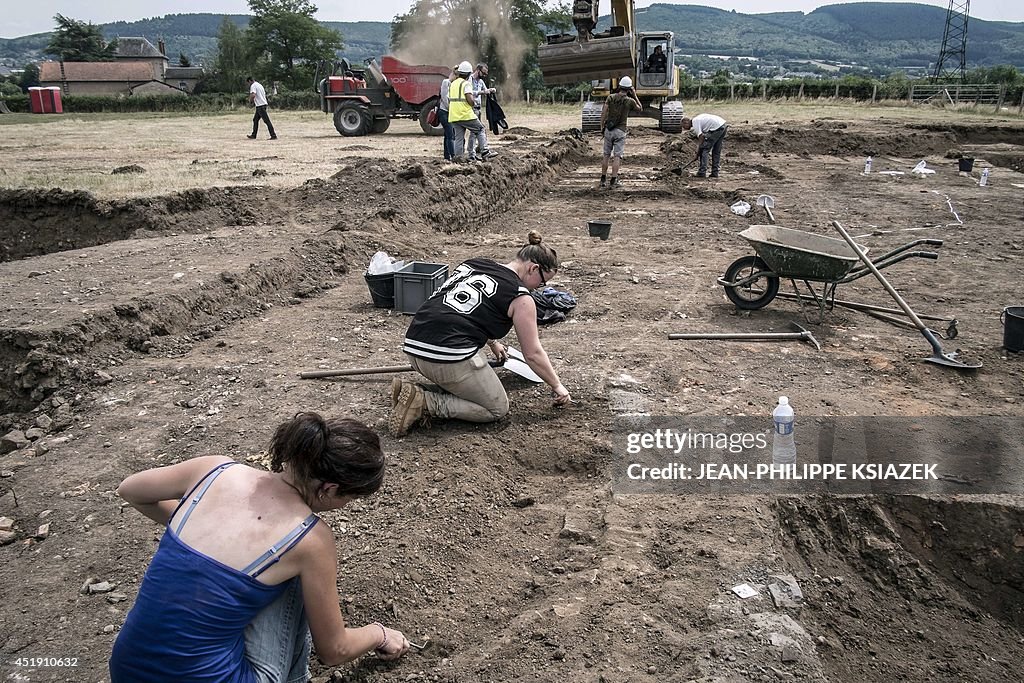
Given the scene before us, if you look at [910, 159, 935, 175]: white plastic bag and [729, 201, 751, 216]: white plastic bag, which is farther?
[910, 159, 935, 175]: white plastic bag

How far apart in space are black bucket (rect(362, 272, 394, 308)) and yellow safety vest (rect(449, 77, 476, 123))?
23.9 feet

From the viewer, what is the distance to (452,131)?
13.9 m

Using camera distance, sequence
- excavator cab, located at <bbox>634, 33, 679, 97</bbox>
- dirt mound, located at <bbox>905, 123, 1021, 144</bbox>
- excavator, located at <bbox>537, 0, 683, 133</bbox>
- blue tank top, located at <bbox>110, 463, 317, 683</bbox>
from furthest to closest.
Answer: dirt mound, located at <bbox>905, 123, 1021, 144</bbox>, excavator cab, located at <bbox>634, 33, 679, 97</bbox>, excavator, located at <bbox>537, 0, 683, 133</bbox>, blue tank top, located at <bbox>110, 463, 317, 683</bbox>

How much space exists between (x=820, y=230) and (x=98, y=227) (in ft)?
31.5

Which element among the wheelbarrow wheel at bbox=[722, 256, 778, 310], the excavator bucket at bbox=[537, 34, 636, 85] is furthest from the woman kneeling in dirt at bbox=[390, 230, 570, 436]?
the excavator bucket at bbox=[537, 34, 636, 85]

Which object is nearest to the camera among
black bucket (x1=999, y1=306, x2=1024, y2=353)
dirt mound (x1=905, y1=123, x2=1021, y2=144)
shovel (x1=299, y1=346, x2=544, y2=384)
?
shovel (x1=299, y1=346, x2=544, y2=384)

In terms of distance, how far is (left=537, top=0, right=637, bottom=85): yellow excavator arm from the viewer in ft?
51.3

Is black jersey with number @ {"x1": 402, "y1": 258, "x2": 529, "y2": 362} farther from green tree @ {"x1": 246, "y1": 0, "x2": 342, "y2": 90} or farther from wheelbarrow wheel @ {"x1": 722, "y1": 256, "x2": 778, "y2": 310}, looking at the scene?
green tree @ {"x1": 246, "y1": 0, "x2": 342, "y2": 90}

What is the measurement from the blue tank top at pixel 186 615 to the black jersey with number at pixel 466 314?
244 centimetres

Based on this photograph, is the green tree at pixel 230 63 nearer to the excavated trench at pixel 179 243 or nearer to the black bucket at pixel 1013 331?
the excavated trench at pixel 179 243

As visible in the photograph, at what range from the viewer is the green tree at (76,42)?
89.3 meters

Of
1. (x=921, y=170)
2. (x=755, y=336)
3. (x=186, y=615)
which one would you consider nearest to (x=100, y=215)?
(x=755, y=336)

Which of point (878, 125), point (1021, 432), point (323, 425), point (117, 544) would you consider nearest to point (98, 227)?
point (117, 544)

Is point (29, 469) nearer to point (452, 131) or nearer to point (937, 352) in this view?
point (937, 352)
